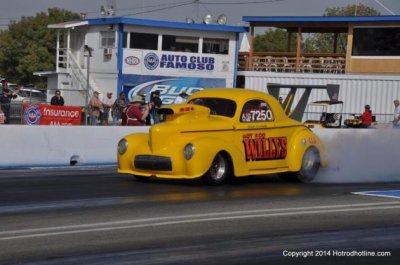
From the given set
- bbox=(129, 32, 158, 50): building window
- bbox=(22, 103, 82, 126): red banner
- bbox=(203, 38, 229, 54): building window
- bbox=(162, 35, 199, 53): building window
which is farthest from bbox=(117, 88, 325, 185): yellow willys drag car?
bbox=(203, 38, 229, 54): building window

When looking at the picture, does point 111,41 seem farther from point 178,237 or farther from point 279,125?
point 178,237

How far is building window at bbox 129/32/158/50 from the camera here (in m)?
39.9

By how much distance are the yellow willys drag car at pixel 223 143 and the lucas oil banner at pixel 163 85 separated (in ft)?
80.6

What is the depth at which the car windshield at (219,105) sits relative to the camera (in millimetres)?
13773

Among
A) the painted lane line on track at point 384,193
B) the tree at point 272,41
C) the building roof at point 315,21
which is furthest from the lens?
the tree at point 272,41

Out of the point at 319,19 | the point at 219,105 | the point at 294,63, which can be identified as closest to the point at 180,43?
the point at 294,63

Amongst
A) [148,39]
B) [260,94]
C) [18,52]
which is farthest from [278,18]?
[18,52]

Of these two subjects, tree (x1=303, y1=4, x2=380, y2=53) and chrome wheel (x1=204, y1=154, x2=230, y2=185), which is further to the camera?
tree (x1=303, y1=4, x2=380, y2=53)

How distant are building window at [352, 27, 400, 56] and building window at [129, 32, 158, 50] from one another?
35.2 ft

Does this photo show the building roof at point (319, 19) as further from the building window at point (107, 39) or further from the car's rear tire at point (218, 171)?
the car's rear tire at point (218, 171)

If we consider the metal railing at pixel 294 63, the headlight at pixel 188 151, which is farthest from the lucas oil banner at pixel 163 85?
Answer: the headlight at pixel 188 151

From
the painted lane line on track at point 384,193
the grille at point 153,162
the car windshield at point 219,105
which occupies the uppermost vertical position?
the car windshield at point 219,105

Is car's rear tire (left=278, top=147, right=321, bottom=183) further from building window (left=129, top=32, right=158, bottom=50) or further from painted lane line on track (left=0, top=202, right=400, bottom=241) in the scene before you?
building window (left=129, top=32, right=158, bottom=50)

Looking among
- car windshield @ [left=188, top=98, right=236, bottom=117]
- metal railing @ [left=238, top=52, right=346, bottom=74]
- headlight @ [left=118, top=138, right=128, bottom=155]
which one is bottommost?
headlight @ [left=118, top=138, right=128, bottom=155]
